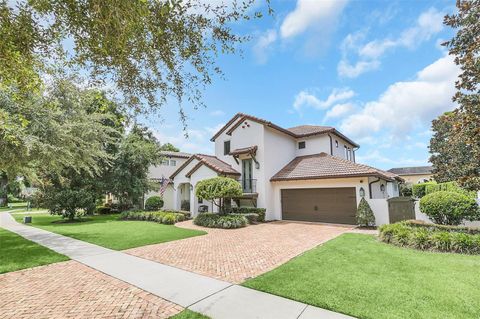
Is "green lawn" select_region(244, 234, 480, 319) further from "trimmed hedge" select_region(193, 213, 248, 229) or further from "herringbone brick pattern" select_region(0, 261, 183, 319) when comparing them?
"trimmed hedge" select_region(193, 213, 248, 229)

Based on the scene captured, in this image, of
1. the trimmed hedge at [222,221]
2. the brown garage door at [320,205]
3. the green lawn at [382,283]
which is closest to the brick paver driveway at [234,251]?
the green lawn at [382,283]

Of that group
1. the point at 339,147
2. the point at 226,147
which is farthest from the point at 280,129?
the point at 339,147

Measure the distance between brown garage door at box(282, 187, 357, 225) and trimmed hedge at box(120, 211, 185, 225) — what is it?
319 inches

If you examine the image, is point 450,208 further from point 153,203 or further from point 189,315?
point 153,203

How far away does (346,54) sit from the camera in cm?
1247

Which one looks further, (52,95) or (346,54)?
(346,54)

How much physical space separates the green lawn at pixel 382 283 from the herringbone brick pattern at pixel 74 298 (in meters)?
2.40

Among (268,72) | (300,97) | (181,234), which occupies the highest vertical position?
(300,97)

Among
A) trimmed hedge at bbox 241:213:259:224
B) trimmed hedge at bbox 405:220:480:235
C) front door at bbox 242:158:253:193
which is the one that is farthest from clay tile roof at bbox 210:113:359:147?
trimmed hedge at bbox 405:220:480:235

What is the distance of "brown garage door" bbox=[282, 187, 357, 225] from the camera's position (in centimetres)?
1534

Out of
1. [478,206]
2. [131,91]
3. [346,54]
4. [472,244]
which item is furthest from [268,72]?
[478,206]

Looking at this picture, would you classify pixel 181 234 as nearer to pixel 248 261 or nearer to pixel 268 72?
pixel 248 261

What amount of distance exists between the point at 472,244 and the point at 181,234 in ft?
39.1

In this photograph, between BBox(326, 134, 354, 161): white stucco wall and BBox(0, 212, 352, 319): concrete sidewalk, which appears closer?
BBox(0, 212, 352, 319): concrete sidewalk
